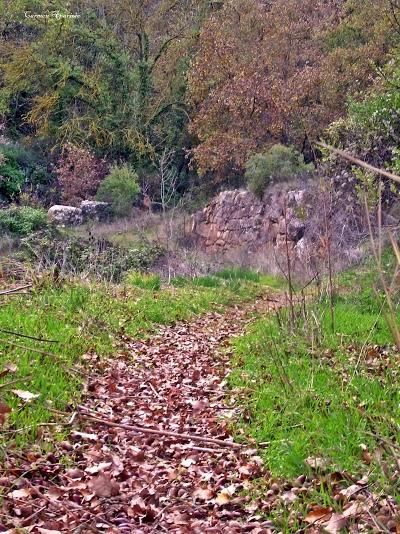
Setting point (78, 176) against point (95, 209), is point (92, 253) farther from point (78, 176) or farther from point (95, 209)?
point (78, 176)

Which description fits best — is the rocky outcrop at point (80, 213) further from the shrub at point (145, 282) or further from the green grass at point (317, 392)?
the green grass at point (317, 392)

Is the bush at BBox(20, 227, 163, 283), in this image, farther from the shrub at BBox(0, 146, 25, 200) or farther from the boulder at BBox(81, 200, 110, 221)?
the shrub at BBox(0, 146, 25, 200)

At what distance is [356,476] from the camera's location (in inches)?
145

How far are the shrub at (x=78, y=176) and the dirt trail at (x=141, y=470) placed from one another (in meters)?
20.6

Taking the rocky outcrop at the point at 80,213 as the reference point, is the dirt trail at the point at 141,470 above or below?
above

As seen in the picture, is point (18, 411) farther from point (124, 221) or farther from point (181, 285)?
point (124, 221)

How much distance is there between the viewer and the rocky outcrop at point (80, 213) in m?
23.3

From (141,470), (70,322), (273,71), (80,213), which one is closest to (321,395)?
(141,470)

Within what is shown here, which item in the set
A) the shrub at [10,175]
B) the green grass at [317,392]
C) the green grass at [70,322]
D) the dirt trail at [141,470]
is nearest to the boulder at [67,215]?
the shrub at [10,175]

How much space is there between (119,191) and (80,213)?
74.3 inches

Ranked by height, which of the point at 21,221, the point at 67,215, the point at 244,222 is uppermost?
the point at 21,221

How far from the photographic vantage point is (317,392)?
16.0ft

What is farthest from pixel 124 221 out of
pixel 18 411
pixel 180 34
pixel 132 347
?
pixel 18 411

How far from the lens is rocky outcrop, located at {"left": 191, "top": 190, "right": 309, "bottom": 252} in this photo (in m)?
18.5
